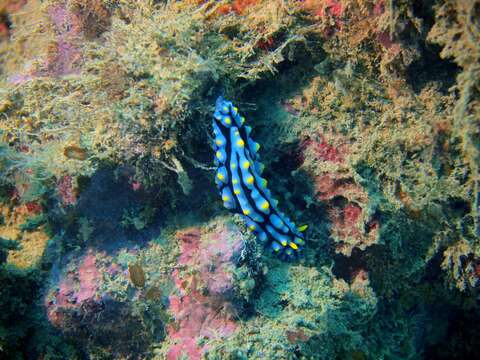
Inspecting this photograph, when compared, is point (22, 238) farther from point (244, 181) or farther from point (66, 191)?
point (244, 181)

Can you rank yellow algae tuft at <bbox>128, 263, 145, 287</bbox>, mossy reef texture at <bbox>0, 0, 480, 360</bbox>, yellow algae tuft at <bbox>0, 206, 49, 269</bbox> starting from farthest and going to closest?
yellow algae tuft at <bbox>0, 206, 49, 269</bbox> < yellow algae tuft at <bbox>128, 263, 145, 287</bbox> < mossy reef texture at <bbox>0, 0, 480, 360</bbox>

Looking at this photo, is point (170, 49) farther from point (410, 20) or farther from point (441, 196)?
point (441, 196)

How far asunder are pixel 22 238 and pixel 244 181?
3047 millimetres

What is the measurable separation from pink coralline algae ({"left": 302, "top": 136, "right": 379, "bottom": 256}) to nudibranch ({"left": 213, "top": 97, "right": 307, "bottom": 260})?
596 mm

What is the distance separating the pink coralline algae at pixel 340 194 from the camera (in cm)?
383

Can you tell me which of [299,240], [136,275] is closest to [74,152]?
[136,275]

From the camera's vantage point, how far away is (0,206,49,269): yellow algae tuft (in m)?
4.05

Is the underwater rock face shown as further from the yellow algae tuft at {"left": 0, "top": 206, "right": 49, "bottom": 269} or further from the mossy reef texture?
the yellow algae tuft at {"left": 0, "top": 206, "right": 49, "bottom": 269}

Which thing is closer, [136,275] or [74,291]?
[136,275]

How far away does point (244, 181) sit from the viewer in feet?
11.3

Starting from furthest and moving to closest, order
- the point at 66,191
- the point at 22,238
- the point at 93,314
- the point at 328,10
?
the point at 22,238, the point at 66,191, the point at 93,314, the point at 328,10

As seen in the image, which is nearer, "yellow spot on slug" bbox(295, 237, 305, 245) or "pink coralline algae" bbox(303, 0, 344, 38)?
"pink coralline algae" bbox(303, 0, 344, 38)

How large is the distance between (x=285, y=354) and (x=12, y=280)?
3.14 m

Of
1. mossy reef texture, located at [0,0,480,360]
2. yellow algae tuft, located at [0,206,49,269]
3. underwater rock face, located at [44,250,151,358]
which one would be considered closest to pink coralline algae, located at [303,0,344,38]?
mossy reef texture, located at [0,0,480,360]
